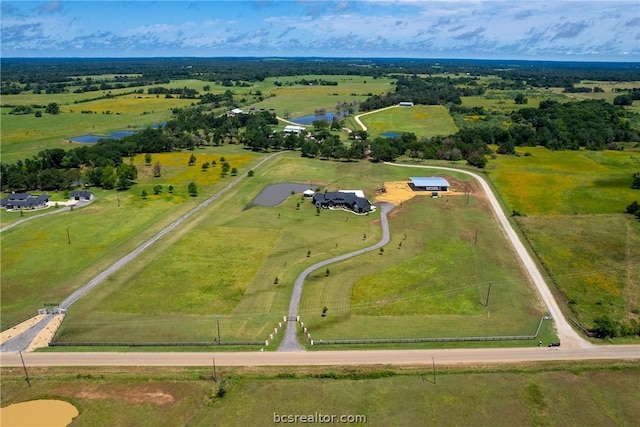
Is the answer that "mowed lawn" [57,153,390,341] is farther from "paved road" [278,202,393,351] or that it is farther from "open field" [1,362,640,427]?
"open field" [1,362,640,427]

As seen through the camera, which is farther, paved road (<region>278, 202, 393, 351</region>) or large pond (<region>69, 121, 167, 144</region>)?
large pond (<region>69, 121, 167, 144</region>)

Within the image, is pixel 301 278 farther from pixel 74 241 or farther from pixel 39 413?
pixel 74 241

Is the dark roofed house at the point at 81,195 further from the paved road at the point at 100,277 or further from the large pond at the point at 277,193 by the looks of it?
the large pond at the point at 277,193

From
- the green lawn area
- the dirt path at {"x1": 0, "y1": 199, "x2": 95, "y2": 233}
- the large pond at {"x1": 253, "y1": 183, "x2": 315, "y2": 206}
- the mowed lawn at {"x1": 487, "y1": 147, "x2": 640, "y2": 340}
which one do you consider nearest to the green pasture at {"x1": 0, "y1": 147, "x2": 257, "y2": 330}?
the green lawn area

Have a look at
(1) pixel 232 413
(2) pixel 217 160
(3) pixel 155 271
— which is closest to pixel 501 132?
(2) pixel 217 160

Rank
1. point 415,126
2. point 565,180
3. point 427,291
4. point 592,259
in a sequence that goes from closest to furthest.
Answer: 1. point 427,291
2. point 592,259
3. point 565,180
4. point 415,126

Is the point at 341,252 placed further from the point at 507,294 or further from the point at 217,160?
the point at 217,160

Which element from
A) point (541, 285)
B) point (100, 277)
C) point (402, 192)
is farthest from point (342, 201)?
point (100, 277)
